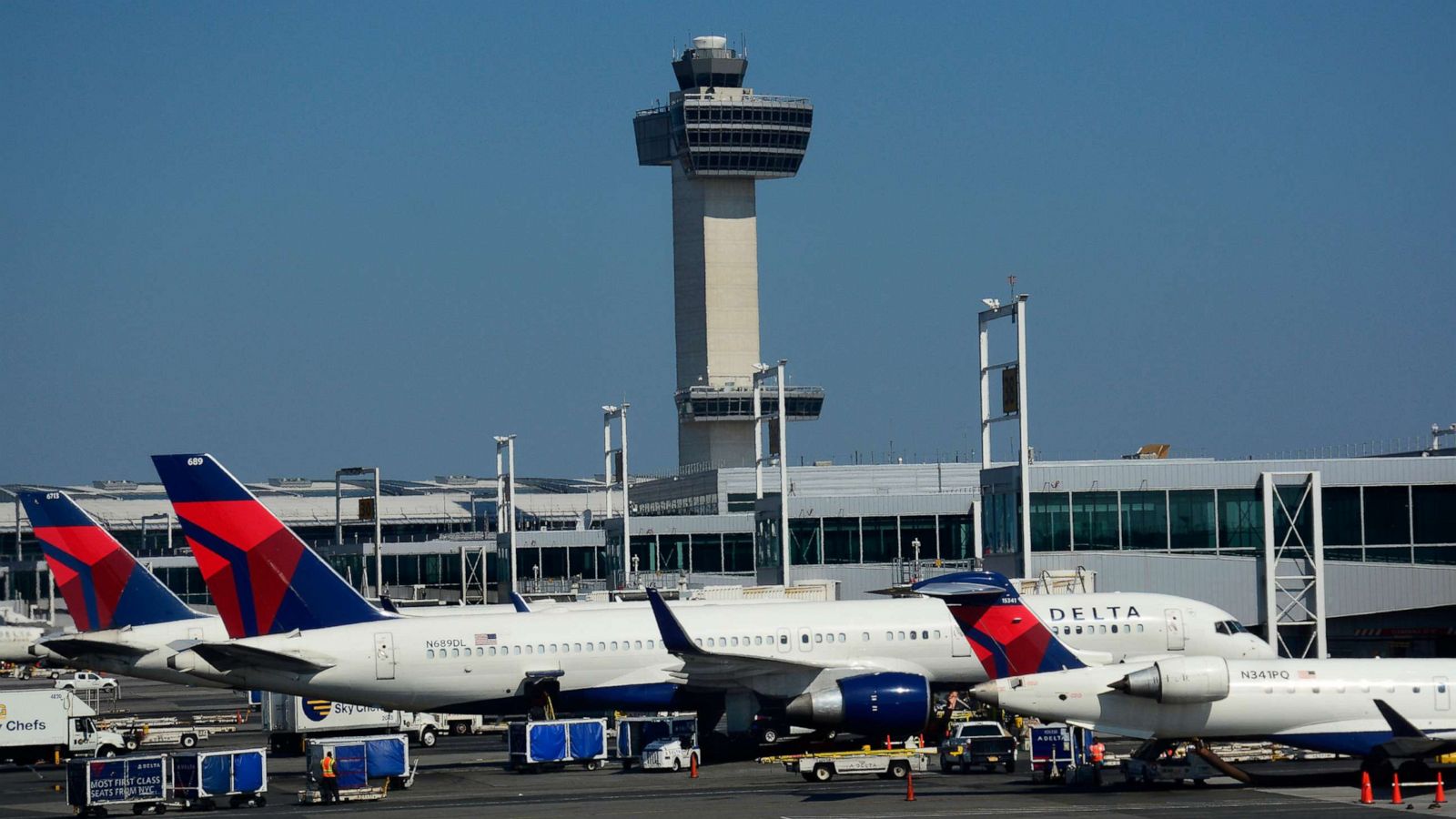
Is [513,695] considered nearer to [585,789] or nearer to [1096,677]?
[585,789]

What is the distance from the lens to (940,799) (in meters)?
42.9

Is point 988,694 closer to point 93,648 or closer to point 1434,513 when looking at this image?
point 93,648

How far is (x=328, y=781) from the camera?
46750mm

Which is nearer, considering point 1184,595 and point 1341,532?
point 1184,595

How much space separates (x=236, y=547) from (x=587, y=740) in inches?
447

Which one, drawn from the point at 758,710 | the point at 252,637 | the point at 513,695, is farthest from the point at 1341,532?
the point at 252,637

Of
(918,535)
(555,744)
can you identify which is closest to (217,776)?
(555,744)

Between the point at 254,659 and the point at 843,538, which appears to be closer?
the point at 254,659

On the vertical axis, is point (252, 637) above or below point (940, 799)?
above

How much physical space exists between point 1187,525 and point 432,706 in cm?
3540

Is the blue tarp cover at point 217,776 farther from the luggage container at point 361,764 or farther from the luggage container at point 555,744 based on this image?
the luggage container at point 555,744

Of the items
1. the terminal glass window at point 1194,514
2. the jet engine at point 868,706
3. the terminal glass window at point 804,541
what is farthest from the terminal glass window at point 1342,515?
the terminal glass window at point 804,541

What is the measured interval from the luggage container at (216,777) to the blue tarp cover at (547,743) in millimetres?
8143

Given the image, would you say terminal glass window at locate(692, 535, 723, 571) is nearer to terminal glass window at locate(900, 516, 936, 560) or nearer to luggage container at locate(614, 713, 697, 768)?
terminal glass window at locate(900, 516, 936, 560)
